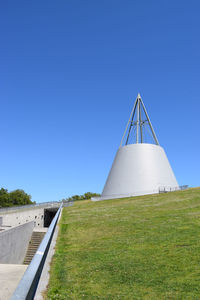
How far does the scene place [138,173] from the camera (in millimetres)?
38938

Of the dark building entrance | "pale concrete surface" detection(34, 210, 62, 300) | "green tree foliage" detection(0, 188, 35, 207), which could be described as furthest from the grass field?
"green tree foliage" detection(0, 188, 35, 207)

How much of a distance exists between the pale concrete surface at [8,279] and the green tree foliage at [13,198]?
69.1 meters

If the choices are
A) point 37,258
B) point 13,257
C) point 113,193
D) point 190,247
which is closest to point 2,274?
point 37,258

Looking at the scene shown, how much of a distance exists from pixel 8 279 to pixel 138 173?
114ft

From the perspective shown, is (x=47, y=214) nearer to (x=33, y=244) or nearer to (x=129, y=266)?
(x=33, y=244)

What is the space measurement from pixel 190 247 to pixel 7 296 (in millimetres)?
5411

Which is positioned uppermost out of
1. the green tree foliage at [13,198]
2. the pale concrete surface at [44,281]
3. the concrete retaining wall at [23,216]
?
the green tree foliage at [13,198]

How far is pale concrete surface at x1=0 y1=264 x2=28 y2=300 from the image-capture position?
422 cm

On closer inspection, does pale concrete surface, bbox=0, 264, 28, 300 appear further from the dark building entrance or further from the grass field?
the dark building entrance

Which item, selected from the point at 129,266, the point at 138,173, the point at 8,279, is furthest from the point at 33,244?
the point at 8,279

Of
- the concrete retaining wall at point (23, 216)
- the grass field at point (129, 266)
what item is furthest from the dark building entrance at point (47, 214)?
the grass field at point (129, 266)

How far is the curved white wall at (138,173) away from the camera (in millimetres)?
37875

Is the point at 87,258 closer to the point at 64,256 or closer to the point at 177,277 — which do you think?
the point at 64,256

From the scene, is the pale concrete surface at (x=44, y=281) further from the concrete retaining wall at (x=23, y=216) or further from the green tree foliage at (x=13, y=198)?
the green tree foliage at (x=13, y=198)
